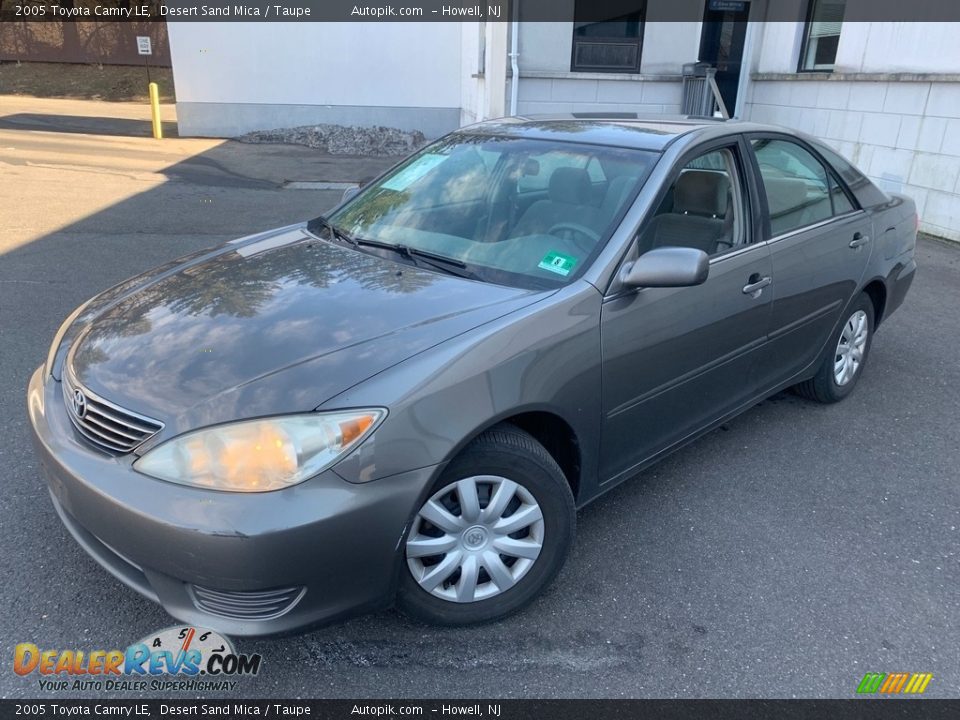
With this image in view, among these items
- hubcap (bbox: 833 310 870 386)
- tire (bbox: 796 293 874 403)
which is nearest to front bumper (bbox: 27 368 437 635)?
tire (bbox: 796 293 874 403)

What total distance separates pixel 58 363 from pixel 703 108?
39.2ft

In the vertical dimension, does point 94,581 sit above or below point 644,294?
below

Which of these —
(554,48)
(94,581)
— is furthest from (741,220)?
(554,48)

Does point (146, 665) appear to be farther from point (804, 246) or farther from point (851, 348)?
point (851, 348)

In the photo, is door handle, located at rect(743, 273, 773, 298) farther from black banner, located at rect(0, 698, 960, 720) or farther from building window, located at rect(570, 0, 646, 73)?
building window, located at rect(570, 0, 646, 73)

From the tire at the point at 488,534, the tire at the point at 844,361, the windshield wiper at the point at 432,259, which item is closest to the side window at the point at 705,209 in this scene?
the windshield wiper at the point at 432,259

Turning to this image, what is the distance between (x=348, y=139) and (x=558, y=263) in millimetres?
13864

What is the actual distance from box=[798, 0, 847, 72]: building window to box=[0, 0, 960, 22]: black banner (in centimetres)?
20

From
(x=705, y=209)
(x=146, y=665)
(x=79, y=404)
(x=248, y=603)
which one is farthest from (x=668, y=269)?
(x=146, y=665)

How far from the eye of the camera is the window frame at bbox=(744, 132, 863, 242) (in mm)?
3537

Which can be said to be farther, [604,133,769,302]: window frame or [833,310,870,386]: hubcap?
[833,310,870,386]: hubcap

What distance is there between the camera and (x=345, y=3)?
16.0 m

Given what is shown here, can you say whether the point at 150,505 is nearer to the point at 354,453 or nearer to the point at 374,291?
the point at 354,453

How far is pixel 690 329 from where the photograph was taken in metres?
3.10
